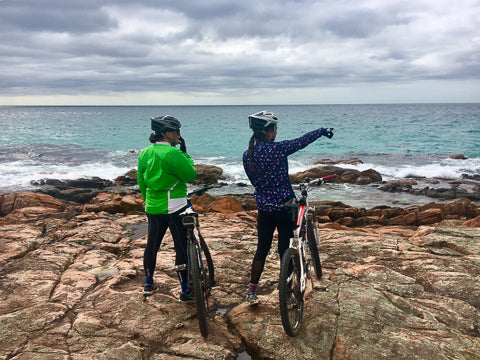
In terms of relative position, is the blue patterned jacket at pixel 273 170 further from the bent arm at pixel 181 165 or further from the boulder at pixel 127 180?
the boulder at pixel 127 180

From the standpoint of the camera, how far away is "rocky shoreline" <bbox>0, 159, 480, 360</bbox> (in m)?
3.57

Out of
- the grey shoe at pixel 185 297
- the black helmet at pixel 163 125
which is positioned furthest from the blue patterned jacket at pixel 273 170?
the grey shoe at pixel 185 297

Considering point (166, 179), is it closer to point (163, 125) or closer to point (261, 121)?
point (163, 125)

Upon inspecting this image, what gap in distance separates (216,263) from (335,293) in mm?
2146

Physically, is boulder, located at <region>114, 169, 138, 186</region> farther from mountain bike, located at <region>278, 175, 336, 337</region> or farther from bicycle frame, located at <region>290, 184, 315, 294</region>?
mountain bike, located at <region>278, 175, 336, 337</region>

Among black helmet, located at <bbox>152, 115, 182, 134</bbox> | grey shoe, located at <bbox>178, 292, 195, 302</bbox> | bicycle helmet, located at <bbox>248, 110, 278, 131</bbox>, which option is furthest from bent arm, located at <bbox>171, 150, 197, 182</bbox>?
grey shoe, located at <bbox>178, 292, 195, 302</bbox>

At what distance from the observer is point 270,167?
389 centimetres

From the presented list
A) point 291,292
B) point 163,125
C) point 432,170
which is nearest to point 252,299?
point 291,292

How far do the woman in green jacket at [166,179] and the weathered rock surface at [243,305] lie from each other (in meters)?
0.89

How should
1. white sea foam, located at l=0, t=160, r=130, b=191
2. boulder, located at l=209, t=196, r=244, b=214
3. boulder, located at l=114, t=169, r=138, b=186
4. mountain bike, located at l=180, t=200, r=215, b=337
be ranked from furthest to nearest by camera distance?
boulder, located at l=114, t=169, r=138, b=186, white sea foam, located at l=0, t=160, r=130, b=191, boulder, located at l=209, t=196, r=244, b=214, mountain bike, located at l=180, t=200, r=215, b=337

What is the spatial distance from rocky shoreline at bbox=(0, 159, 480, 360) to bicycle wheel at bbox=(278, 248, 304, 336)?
0.16 metres

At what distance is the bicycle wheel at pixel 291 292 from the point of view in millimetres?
3529

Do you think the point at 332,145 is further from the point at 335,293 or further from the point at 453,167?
the point at 335,293

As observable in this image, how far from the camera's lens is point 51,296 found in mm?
4711
